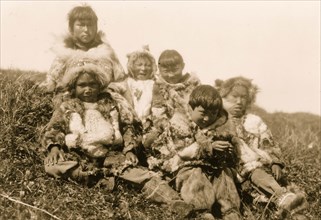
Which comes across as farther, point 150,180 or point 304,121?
point 304,121

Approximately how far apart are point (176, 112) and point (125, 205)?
4.13 feet

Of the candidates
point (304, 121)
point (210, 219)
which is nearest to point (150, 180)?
point (210, 219)

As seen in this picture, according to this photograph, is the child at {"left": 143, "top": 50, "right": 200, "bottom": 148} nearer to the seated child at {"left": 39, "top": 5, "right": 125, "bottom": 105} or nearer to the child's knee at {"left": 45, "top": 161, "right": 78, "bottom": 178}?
the seated child at {"left": 39, "top": 5, "right": 125, "bottom": 105}

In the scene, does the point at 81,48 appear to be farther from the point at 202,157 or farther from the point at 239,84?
the point at 202,157

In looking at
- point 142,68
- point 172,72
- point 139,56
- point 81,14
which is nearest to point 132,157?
point 172,72

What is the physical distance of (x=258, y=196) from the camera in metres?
5.36

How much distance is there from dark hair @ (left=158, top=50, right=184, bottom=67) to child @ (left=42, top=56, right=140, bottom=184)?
1036 millimetres

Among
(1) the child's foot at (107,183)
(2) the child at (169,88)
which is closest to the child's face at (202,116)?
(2) the child at (169,88)

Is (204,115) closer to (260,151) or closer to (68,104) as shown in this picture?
(260,151)

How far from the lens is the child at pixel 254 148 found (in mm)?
5066

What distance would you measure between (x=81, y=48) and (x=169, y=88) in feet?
4.44

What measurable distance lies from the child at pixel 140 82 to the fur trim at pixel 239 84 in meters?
1.02

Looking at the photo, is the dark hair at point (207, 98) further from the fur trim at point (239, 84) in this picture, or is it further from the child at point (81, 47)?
the child at point (81, 47)

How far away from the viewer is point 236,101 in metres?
5.88
